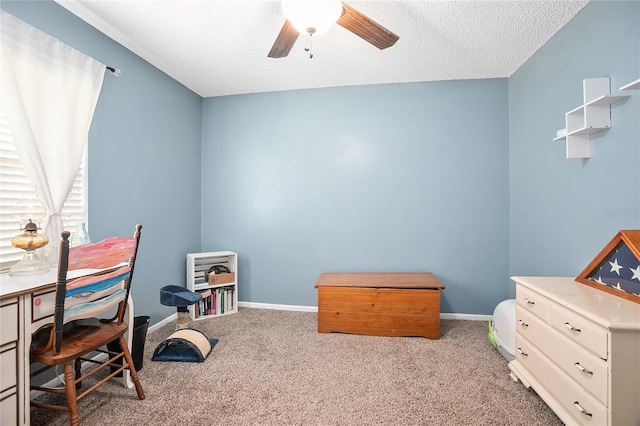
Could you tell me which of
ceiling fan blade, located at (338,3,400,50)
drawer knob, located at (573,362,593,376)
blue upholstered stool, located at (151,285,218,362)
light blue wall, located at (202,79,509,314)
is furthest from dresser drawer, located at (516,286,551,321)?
blue upholstered stool, located at (151,285,218,362)

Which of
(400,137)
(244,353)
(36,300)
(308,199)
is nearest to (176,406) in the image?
(244,353)

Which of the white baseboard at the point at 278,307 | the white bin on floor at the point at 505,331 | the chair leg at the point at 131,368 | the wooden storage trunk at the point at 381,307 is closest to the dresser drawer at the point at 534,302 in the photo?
the white bin on floor at the point at 505,331

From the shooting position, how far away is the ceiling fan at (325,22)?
1.52 meters

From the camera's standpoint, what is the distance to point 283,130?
327 cm

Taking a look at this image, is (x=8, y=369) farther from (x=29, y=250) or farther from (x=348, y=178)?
(x=348, y=178)

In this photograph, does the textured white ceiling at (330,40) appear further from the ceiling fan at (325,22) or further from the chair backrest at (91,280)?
the chair backrest at (91,280)

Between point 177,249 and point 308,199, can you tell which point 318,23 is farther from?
point 177,249

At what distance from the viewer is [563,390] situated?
4.53ft

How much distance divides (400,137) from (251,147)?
1.68 m

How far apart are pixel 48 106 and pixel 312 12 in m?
1.69

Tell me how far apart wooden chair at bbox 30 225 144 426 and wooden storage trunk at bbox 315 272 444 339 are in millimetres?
1508

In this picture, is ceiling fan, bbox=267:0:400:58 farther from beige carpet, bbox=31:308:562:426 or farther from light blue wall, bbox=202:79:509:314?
beige carpet, bbox=31:308:562:426

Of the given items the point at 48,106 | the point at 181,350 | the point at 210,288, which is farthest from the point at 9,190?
the point at 210,288

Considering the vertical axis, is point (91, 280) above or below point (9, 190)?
below
